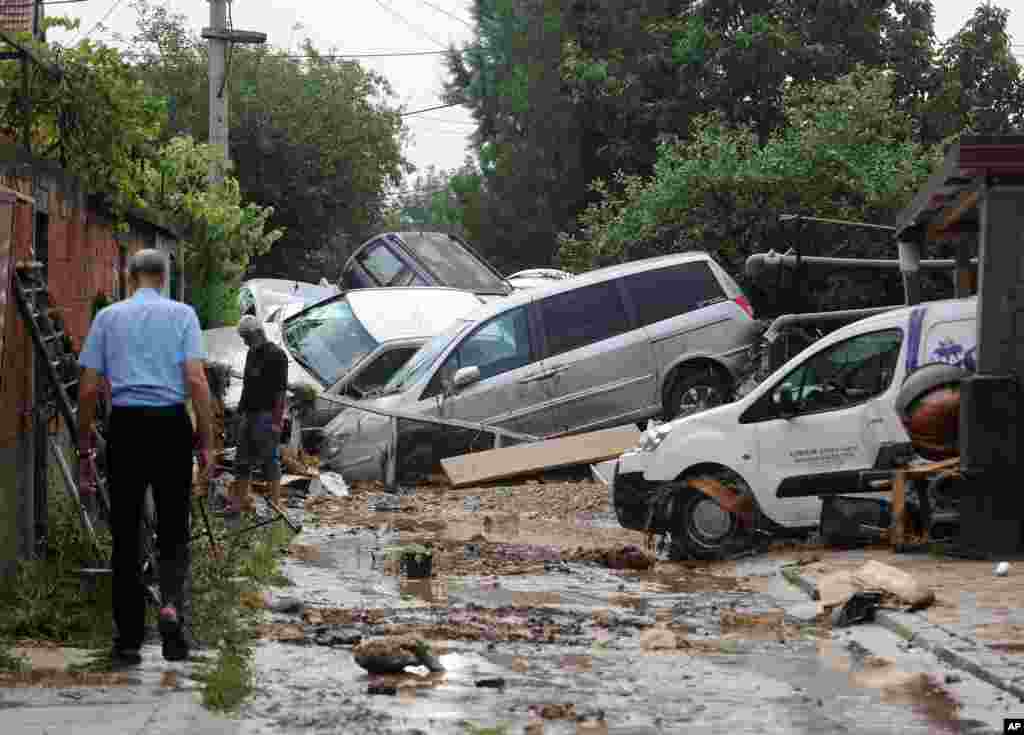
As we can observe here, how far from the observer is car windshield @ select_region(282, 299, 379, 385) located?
22.4 metres

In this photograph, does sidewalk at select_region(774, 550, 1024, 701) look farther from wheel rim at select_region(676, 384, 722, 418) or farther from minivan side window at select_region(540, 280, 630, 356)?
minivan side window at select_region(540, 280, 630, 356)

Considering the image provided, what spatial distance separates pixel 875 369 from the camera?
43.4 feet

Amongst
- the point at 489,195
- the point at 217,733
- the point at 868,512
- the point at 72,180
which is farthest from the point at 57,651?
the point at 489,195

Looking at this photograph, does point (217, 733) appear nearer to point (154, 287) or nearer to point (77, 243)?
point (154, 287)

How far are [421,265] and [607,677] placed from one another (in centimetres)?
2018

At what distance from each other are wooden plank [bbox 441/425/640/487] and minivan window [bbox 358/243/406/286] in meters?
9.43

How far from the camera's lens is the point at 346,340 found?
22781 mm

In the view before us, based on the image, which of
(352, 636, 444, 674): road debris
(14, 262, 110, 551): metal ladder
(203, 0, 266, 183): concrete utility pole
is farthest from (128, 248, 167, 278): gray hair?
(203, 0, 266, 183): concrete utility pole

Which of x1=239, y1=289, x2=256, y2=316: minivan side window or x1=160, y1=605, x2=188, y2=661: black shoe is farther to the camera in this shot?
Answer: x1=239, y1=289, x2=256, y2=316: minivan side window

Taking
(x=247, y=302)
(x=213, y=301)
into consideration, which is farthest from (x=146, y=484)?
(x=247, y=302)

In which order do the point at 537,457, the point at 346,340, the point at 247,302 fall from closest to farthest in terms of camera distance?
the point at 537,457 < the point at 346,340 < the point at 247,302

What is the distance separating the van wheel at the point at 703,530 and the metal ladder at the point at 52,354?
4.82m

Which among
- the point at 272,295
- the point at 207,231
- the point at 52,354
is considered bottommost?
the point at 52,354

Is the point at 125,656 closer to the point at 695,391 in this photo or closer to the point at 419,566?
the point at 419,566
